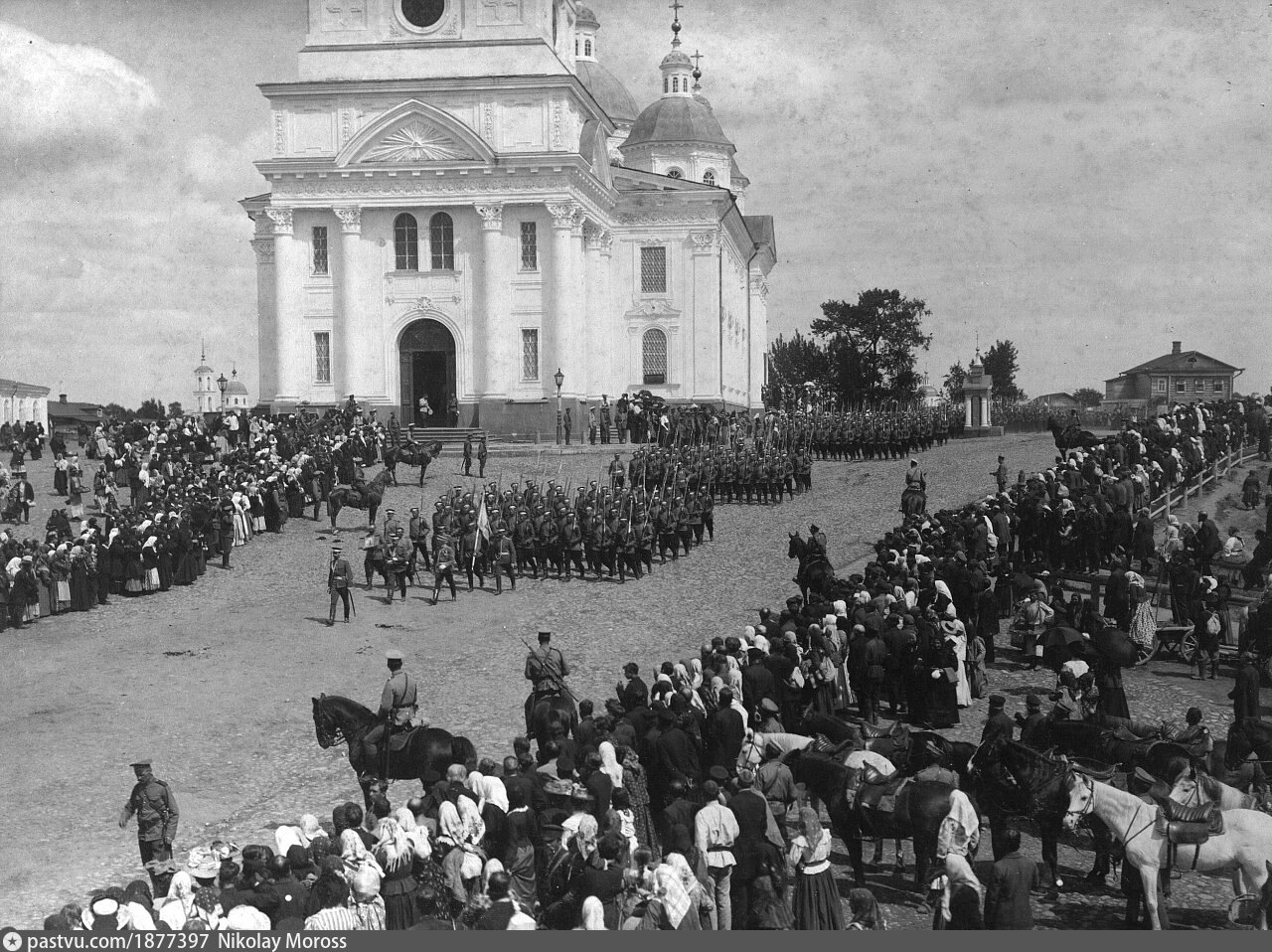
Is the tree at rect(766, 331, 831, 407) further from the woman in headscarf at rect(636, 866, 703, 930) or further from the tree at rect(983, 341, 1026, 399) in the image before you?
the woman in headscarf at rect(636, 866, 703, 930)

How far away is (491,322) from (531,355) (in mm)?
1764

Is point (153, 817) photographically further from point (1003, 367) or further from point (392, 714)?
point (1003, 367)

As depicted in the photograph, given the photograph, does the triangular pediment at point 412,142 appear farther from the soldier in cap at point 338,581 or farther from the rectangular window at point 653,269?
the soldier in cap at point 338,581

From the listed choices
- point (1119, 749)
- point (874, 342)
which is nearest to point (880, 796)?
point (1119, 749)

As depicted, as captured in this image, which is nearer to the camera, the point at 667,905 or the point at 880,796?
the point at 667,905

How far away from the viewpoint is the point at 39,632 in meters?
22.5

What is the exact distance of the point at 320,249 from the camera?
47.5m

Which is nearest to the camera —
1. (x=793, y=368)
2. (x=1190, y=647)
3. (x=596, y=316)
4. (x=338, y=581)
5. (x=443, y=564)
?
(x=1190, y=647)

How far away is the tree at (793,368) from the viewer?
226 feet

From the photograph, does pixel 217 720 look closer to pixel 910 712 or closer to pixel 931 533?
pixel 910 712

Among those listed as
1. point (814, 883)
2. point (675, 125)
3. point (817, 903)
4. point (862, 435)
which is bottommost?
point (817, 903)

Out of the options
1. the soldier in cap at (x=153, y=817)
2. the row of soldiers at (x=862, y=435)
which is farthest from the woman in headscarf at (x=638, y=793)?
the row of soldiers at (x=862, y=435)

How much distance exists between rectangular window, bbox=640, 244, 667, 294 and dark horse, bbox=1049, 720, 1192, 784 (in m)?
42.6

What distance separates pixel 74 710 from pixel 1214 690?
1463 centimetres
